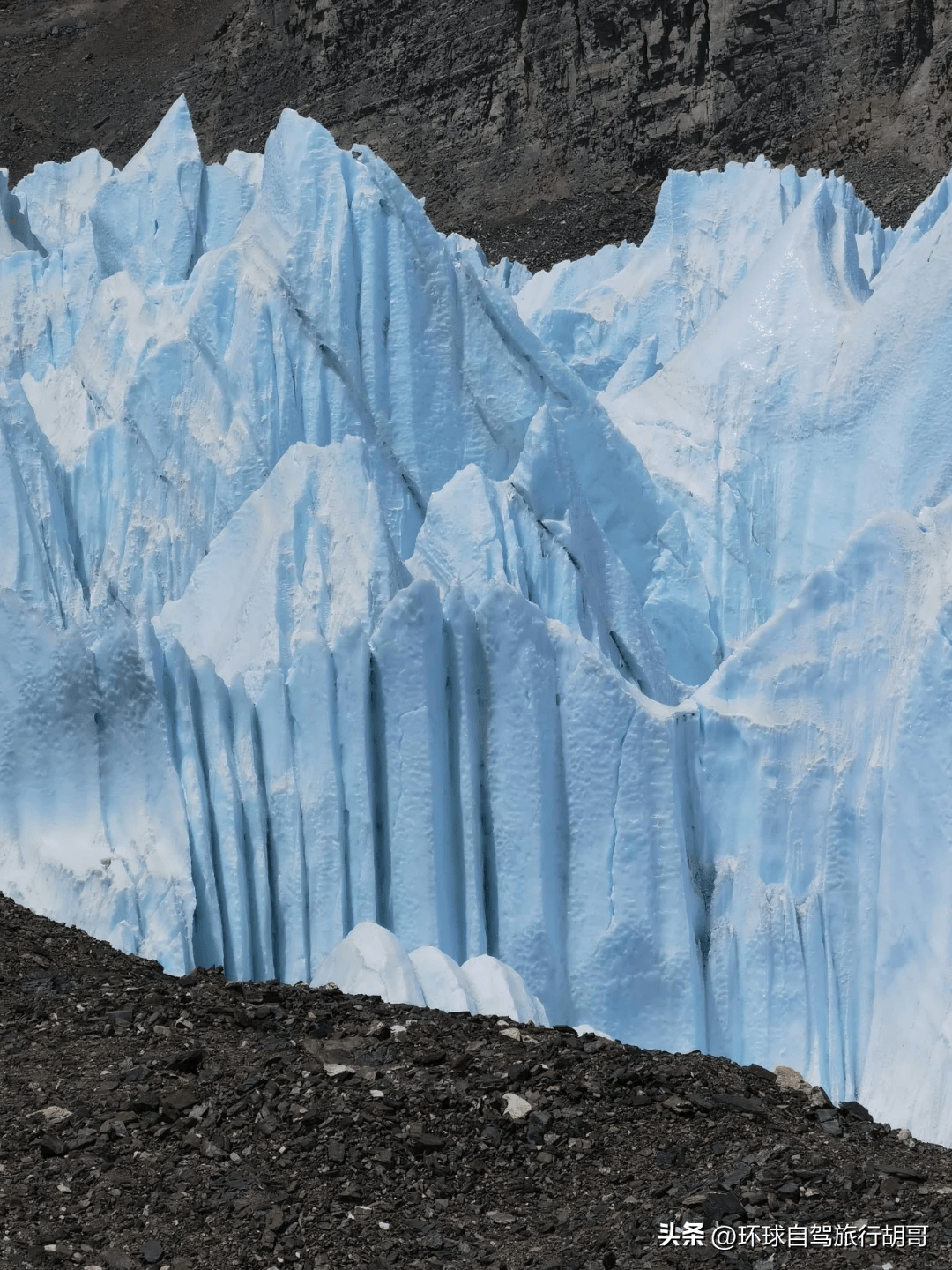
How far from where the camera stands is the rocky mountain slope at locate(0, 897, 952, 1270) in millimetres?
5031

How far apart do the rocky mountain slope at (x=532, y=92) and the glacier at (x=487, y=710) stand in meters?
25.0

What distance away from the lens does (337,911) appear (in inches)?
388

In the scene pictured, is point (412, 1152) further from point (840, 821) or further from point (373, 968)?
point (840, 821)

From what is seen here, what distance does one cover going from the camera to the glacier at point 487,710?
379 inches

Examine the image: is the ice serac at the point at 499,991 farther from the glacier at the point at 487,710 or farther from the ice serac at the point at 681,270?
the ice serac at the point at 681,270

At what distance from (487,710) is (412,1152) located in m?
4.73

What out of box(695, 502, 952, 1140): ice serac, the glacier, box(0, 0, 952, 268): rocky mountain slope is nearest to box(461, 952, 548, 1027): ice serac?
the glacier

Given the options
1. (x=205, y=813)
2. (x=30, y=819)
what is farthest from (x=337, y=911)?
(x=30, y=819)

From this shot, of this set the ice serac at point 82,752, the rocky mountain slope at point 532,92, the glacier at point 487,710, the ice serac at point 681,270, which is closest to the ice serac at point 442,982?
the glacier at point 487,710

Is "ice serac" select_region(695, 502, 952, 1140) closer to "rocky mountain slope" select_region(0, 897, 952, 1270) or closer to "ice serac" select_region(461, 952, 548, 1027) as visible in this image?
"ice serac" select_region(461, 952, 548, 1027)

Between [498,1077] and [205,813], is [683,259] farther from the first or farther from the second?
[498,1077]

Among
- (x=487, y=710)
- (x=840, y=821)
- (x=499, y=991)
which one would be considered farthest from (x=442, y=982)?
(x=840, y=821)

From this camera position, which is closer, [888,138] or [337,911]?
[337,911]

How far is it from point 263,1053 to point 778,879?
4.66 meters
